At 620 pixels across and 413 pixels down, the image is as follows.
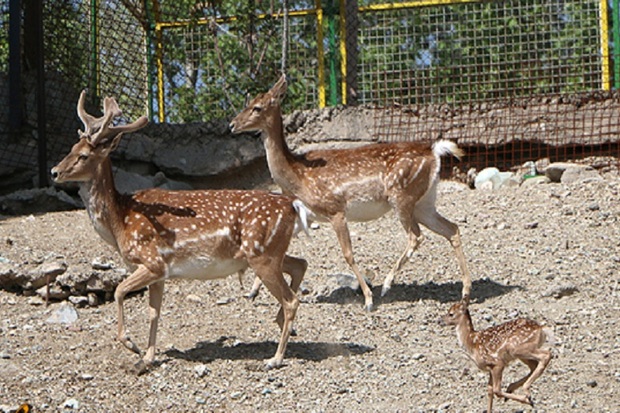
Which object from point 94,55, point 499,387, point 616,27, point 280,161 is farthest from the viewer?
point 94,55

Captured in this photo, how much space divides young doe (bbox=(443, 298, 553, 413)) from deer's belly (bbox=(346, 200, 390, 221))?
10.3 ft

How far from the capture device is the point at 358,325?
9.50m

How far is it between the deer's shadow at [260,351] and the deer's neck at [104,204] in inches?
37.6

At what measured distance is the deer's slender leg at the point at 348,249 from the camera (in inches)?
396

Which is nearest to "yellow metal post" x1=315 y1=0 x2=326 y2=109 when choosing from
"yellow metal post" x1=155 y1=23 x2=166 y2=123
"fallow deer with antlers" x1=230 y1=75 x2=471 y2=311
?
"yellow metal post" x1=155 y1=23 x2=166 y2=123

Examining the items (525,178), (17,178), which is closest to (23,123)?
(17,178)

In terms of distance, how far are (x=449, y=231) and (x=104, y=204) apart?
10.8 feet

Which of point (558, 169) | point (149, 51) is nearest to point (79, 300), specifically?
point (149, 51)

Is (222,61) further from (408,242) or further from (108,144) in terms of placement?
(108,144)

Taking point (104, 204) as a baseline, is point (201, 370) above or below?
below

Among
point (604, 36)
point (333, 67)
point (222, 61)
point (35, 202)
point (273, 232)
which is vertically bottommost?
point (35, 202)

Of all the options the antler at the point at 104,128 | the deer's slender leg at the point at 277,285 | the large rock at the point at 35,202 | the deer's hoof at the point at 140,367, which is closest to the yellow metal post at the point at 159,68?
the large rock at the point at 35,202

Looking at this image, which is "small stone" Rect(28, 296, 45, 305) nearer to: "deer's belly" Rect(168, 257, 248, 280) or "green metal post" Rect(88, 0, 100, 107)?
"deer's belly" Rect(168, 257, 248, 280)

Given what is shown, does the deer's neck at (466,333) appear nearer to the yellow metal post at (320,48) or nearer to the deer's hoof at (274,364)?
the deer's hoof at (274,364)
